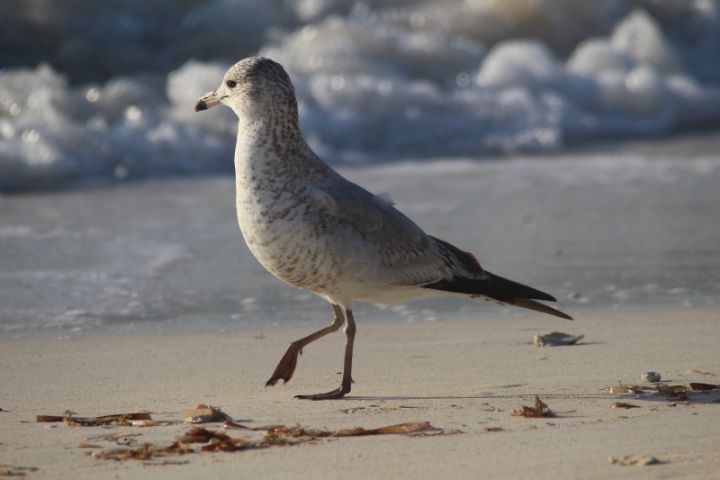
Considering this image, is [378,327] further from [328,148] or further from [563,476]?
[328,148]

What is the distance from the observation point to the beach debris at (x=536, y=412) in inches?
183

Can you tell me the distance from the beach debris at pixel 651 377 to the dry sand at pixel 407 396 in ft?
0.12

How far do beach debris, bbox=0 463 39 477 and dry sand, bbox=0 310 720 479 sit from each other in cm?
3

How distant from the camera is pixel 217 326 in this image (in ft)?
21.3

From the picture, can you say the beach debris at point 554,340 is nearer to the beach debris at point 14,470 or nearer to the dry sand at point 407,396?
the dry sand at point 407,396

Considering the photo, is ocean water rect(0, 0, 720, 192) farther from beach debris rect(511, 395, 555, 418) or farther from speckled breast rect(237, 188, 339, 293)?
beach debris rect(511, 395, 555, 418)

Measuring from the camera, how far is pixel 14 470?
12.9 ft

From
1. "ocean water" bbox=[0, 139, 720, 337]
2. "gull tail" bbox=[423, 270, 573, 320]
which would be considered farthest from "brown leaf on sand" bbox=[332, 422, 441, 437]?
"ocean water" bbox=[0, 139, 720, 337]

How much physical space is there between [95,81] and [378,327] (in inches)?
391

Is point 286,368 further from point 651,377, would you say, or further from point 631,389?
point 651,377

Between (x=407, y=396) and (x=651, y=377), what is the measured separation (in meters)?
1.02

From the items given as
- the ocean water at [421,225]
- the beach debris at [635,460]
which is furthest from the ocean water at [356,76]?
the beach debris at [635,460]

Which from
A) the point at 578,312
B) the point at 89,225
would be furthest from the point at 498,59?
the point at 578,312

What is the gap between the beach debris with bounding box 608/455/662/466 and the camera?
3965 mm
